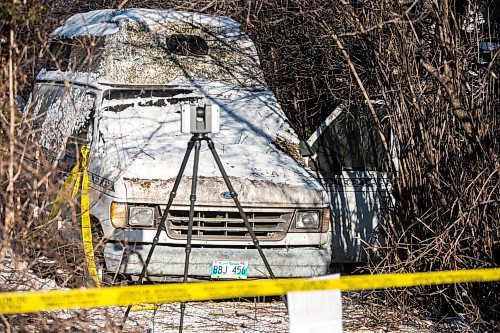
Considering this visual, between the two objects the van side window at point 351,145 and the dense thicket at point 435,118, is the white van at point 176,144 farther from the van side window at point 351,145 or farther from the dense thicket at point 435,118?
the dense thicket at point 435,118

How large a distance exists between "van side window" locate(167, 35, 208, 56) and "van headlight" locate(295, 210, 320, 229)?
2.42 meters

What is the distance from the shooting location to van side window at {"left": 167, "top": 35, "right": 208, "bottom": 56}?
33.3 feet

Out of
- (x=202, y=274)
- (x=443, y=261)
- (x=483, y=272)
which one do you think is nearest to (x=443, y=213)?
(x=443, y=261)

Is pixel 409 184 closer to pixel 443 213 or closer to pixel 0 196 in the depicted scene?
pixel 443 213

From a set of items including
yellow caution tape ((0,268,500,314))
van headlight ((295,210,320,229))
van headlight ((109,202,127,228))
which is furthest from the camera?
van headlight ((295,210,320,229))

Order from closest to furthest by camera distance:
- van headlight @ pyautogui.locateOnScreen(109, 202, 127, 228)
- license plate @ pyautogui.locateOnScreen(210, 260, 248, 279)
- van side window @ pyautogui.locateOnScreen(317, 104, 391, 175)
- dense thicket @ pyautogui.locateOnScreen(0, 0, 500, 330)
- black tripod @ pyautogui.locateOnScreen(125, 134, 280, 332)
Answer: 1. black tripod @ pyautogui.locateOnScreen(125, 134, 280, 332)
2. dense thicket @ pyautogui.locateOnScreen(0, 0, 500, 330)
3. van headlight @ pyautogui.locateOnScreen(109, 202, 127, 228)
4. license plate @ pyautogui.locateOnScreen(210, 260, 248, 279)
5. van side window @ pyautogui.locateOnScreen(317, 104, 391, 175)

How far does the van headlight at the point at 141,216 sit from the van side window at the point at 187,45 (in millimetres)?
2450

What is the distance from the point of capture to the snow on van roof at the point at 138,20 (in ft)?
33.1

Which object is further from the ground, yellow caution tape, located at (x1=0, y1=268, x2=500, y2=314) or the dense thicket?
the dense thicket

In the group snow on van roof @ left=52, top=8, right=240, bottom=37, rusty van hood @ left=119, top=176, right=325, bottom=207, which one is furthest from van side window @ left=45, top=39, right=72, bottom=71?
rusty van hood @ left=119, top=176, right=325, bottom=207

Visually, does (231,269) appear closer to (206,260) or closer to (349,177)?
(206,260)

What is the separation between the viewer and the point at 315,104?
11547 millimetres

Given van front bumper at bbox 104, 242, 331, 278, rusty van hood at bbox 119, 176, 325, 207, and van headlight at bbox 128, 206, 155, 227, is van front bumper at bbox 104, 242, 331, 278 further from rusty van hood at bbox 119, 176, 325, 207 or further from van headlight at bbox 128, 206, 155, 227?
rusty van hood at bbox 119, 176, 325, 207

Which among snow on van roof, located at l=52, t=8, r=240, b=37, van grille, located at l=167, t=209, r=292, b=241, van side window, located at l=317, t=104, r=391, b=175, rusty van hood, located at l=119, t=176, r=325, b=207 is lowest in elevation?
van grille, located at l=167, t=209, r=292, b=241
